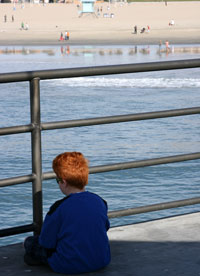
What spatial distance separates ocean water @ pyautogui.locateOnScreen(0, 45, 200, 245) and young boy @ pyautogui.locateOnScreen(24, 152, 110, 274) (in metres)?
7.63

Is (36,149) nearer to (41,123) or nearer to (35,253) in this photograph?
(41,123)

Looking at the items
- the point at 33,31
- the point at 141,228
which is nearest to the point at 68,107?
the point at 141,228

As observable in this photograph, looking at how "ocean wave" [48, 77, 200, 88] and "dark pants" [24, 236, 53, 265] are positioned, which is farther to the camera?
"ocean wave" [48, 77, 200, 88]

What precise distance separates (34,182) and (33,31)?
82.9m

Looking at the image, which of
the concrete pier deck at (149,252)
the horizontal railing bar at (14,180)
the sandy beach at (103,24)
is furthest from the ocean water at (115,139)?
the sandy beach at (103,24)

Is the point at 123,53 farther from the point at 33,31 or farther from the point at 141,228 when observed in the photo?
the point at 141,228

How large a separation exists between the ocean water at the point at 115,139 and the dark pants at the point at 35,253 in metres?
7.49

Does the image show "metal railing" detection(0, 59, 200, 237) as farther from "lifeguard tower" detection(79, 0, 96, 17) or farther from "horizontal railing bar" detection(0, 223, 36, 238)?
"lifeguard tower" detection(79, 0, 96, 17)

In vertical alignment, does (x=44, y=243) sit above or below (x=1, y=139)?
above

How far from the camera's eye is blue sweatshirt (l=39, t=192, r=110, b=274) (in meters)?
3.51

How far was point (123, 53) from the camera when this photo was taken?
182 feet

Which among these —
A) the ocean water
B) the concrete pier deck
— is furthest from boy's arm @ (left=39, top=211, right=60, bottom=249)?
the ocean water

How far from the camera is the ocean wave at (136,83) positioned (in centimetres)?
3413

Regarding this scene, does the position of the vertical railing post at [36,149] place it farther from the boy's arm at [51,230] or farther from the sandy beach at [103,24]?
the sandy beach at [103,24]
